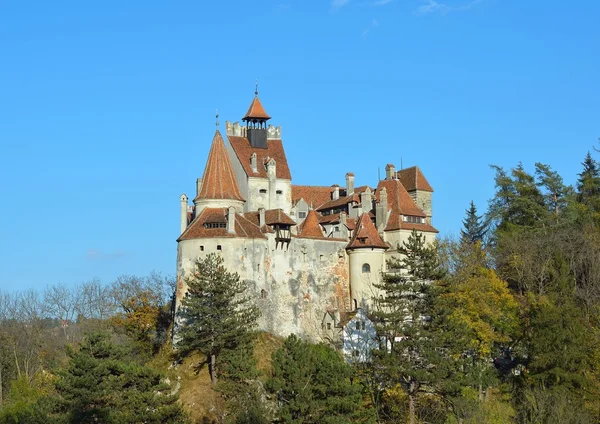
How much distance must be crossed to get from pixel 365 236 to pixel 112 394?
1015 inches

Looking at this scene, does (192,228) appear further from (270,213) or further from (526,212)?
(526,212)

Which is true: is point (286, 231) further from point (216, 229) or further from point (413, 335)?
point (413, 335)

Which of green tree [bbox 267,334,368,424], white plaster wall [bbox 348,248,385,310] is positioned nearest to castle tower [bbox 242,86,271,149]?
white plaster wall [bbox 348,248,385,310]

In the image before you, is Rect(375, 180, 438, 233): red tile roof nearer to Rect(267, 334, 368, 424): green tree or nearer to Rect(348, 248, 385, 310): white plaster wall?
Rect(348, 248, 385, 310): white plaster wall

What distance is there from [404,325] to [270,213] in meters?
18.6

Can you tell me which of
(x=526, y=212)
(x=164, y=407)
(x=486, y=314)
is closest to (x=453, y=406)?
(x=486, y=314)

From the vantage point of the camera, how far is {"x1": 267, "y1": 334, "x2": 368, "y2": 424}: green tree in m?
50.6

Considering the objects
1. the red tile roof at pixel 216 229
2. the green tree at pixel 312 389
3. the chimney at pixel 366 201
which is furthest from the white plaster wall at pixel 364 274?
the green tree at pixel 312 389

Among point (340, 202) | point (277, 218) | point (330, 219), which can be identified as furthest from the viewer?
point (340, 202)

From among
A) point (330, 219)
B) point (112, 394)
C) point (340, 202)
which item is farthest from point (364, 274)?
point (112, 394)

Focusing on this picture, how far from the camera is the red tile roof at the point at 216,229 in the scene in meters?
66.8

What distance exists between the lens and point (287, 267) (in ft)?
227

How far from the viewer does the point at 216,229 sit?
6694 centimetres

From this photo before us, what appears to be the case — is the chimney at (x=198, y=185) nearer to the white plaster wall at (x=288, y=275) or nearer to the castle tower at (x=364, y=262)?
the white plaster wall at (x=288, y=275)
